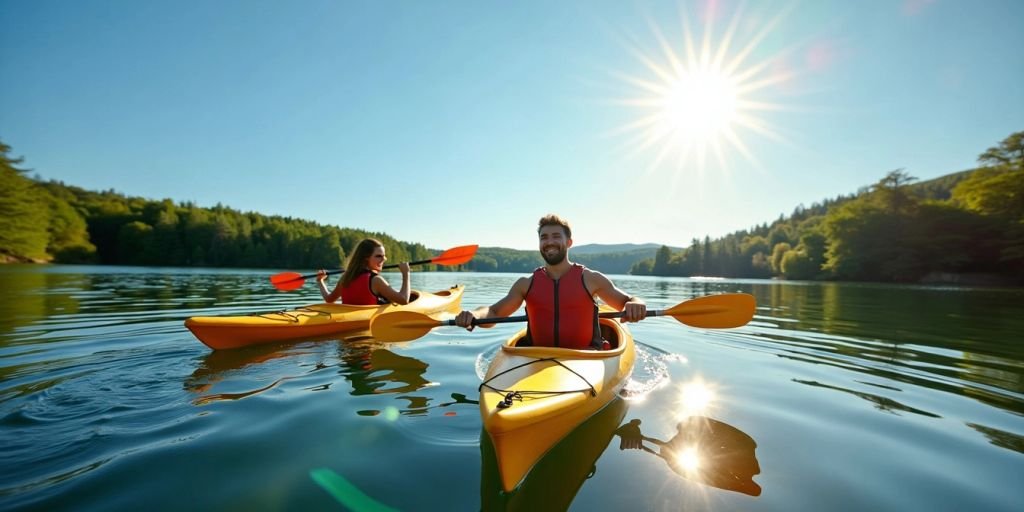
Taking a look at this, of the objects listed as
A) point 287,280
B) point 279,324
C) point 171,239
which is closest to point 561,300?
point 279,324

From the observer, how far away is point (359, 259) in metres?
7.34

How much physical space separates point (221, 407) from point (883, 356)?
895 cm

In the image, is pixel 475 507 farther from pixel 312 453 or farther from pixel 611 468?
pixel 312 453

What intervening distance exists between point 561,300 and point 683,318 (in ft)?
5.85

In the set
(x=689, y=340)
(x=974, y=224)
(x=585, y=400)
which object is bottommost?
(x=689, y=340)

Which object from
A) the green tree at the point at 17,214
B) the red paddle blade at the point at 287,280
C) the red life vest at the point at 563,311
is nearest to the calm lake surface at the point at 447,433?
the red life vest at the point at 563,311

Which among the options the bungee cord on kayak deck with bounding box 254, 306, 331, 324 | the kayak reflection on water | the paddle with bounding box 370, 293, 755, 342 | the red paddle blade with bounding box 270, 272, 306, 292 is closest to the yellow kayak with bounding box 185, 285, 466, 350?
the bungee cord on kayak deck with bounding box 254, 306, 331, 324

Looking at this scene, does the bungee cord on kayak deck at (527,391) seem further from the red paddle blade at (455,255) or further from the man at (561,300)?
the red paddle blade at (455,255)

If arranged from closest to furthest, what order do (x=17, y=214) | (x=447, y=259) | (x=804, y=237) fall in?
1. (x=447, y=259)
2. (x=17, y=214)
3. (x=804, y=237)

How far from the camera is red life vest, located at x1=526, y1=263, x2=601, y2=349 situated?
426 cm

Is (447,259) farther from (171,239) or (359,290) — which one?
(171,239)

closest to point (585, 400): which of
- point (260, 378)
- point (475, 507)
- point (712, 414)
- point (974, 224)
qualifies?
point (475, 507)

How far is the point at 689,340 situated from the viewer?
7699mm

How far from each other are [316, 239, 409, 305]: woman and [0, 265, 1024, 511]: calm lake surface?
1483 millimetres
